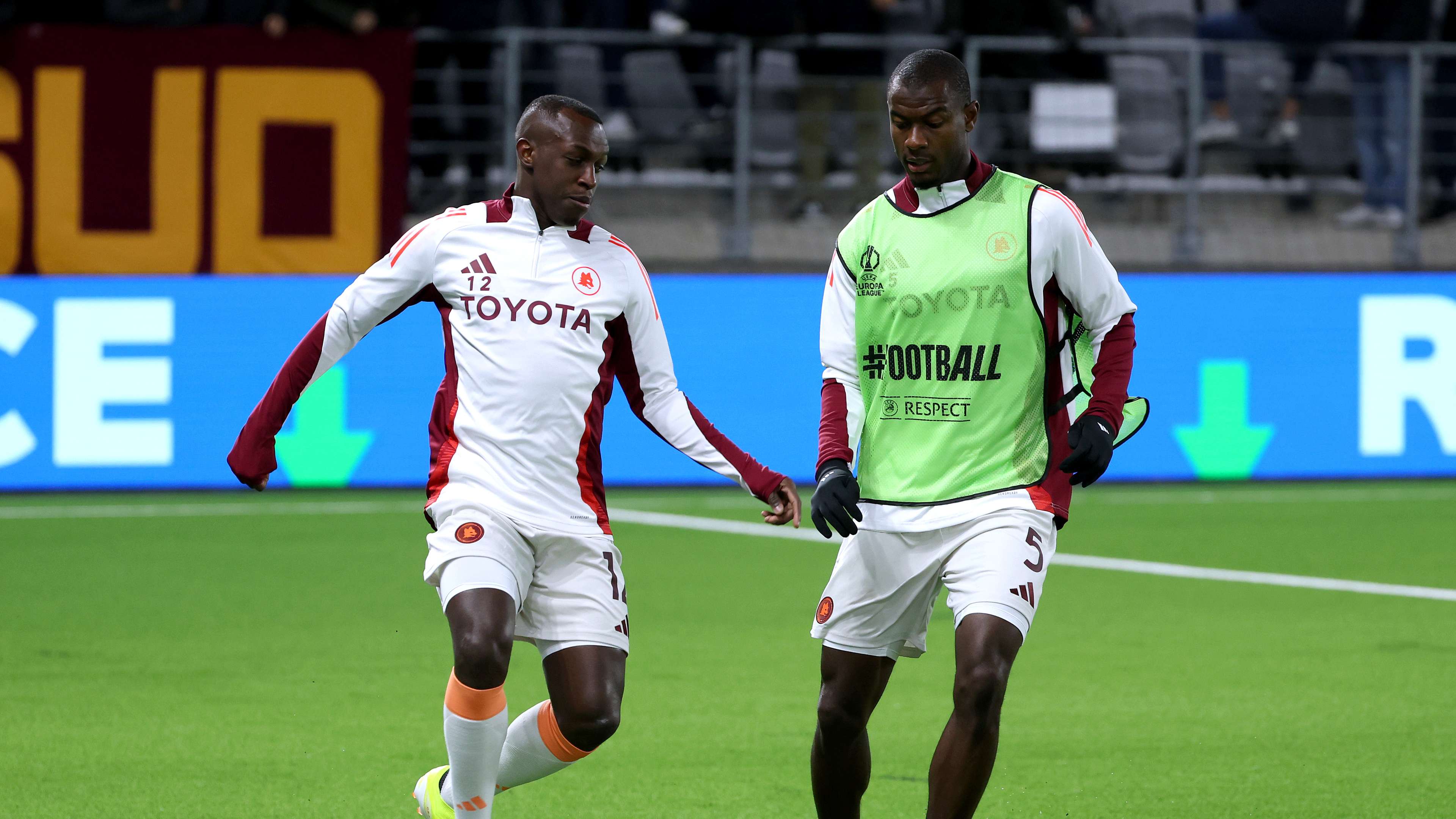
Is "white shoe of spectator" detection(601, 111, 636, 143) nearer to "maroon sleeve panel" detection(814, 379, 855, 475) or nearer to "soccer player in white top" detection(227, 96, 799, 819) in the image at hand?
"soccer player in white top" detection(227, 96, 799, 819)

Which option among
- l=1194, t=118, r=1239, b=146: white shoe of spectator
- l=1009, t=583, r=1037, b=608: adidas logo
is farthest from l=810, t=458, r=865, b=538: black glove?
l=1194, t=118, r=1239, b=146: white shoe of spectator

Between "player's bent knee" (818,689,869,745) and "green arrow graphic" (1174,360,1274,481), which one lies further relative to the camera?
"green arrow graphic" (1174,360,1274,481)

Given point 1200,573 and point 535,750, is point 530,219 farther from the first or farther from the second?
point 1200,573

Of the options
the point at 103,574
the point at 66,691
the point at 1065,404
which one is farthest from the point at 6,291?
the point at 1065,404

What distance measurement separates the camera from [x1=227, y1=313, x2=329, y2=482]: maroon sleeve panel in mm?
4762

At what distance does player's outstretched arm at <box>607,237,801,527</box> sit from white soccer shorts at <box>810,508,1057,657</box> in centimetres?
26

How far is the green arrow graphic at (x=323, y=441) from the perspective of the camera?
1186 centimetres

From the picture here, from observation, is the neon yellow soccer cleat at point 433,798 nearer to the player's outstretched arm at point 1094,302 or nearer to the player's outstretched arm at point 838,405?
the player's outstretched arm at point 838,405

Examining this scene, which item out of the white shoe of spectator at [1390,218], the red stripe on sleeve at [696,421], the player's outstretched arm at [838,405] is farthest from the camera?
the white shoe of spectator at [1390,218]

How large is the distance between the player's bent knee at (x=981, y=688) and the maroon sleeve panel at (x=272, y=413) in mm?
1754

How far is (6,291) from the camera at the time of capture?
1163cm

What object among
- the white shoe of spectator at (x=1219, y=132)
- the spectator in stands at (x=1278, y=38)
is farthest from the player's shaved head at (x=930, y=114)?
the white shoe of spectator at (x=1219, y=132)

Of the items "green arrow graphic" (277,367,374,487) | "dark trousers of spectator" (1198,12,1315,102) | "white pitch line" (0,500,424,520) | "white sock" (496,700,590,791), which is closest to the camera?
"white sock" (496,700,590,791)

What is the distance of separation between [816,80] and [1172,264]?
281 centimetres
